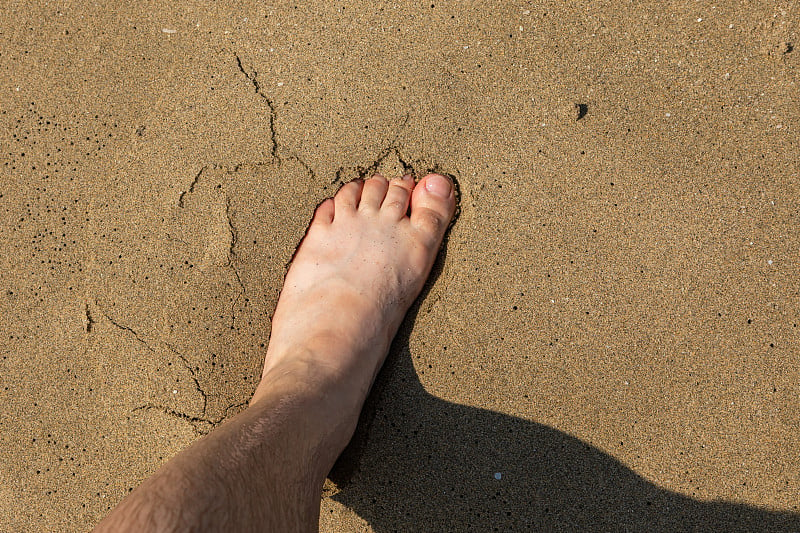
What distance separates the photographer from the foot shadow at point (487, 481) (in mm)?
1670

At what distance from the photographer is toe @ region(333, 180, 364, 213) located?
6.20ft

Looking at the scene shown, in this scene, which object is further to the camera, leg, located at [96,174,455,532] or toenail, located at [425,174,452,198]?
toenail, located at [425,174,452,198]

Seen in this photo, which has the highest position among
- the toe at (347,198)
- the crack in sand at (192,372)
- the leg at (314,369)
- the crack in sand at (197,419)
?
the toe at (347,198)

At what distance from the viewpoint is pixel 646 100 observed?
70.3 inches

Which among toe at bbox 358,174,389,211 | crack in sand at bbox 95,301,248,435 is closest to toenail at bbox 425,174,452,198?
toe at bbox 358,174,389,211

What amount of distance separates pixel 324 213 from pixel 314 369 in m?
0.56

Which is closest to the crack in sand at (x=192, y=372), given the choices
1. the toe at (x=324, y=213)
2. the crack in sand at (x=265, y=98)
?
the toe at (x=324, y=213)

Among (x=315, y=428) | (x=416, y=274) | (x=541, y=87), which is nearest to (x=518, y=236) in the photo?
(x=416, y=274)

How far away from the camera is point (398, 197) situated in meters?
1.89

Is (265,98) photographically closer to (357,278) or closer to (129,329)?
(357,278)

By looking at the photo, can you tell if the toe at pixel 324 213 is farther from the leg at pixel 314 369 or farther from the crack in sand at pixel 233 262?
the crack in sand at pixel 233 262

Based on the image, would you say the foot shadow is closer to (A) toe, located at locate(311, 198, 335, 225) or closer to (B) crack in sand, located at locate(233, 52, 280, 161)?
(A) toe, located at locate(311, 198, 335, 225)

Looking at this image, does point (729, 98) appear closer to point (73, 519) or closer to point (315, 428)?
point (315, 428)

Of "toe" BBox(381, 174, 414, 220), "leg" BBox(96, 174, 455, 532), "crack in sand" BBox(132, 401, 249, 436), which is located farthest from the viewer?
"toe" BBox(381, 174, 414, 220)
